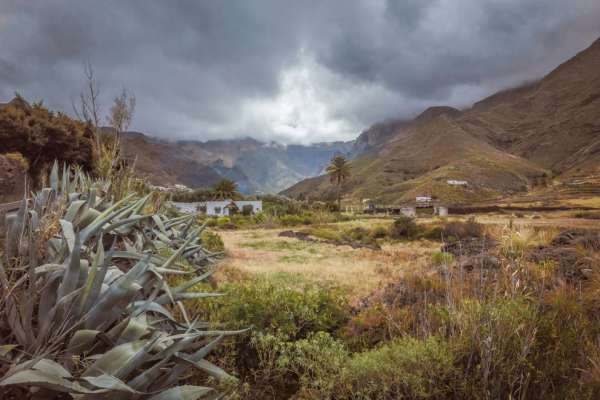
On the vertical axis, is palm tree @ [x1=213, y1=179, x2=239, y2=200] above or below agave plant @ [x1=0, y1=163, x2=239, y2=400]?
above

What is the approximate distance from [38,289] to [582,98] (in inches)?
8321

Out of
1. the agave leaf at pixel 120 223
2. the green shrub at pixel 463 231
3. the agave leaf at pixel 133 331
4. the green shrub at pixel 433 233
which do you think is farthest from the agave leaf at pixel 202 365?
the green shrub at pixel 433 233

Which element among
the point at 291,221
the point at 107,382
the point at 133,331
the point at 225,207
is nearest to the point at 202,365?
the point at 133,331

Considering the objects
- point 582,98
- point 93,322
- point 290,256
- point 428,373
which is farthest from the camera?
point 582,98

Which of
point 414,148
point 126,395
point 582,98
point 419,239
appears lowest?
point 419,239

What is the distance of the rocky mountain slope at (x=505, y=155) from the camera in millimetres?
87938

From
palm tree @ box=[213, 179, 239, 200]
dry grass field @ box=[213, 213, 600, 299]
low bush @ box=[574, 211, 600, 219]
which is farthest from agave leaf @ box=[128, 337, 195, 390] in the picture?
palm tree @ box=[213, 179, 239, 200]

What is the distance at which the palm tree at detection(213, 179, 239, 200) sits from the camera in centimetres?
6044

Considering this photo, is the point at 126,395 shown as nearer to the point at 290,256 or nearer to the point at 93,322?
the point at 93,322

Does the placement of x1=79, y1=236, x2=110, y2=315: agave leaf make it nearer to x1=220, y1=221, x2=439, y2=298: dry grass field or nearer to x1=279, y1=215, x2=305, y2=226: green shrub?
x1=220, y1=221, x2=439, y2=298: dry grass field

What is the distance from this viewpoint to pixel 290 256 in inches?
496

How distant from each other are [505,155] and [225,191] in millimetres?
131355

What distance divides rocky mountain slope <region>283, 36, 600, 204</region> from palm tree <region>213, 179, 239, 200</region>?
171ft

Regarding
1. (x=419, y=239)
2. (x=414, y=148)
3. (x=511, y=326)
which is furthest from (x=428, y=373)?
(x=414, y=148)
